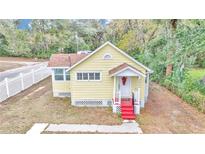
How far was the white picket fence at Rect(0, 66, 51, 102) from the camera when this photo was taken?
8992 millimetres

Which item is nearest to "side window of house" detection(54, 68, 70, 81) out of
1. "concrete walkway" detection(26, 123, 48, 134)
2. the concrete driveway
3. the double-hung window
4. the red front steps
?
the concrete driveway

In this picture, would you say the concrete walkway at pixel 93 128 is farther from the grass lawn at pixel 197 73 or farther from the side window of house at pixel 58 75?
the grass lawn at pixel 197 73

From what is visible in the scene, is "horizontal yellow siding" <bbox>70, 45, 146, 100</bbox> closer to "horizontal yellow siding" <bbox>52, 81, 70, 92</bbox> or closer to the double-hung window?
the double-hung window

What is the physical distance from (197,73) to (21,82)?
6321mm

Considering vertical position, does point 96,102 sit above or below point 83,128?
above

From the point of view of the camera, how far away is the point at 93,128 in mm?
6969

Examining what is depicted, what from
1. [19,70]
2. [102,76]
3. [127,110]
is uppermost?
[19,70]

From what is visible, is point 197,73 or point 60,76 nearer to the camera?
point 197,73

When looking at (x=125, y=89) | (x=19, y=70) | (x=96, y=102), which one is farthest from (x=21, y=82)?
(x=125, y=89)

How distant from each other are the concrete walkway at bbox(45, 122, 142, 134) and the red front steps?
47cm

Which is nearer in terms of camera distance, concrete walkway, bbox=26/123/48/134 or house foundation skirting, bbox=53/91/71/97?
concrete walkway, bbox=26/123/48/134

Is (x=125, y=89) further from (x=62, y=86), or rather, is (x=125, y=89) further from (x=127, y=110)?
(x=62, y=86)

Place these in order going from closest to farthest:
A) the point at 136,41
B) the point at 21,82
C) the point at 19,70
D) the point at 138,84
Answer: the point at 138,84 → the point at 136,41 → the point at 19,70 → the point at 21,82
